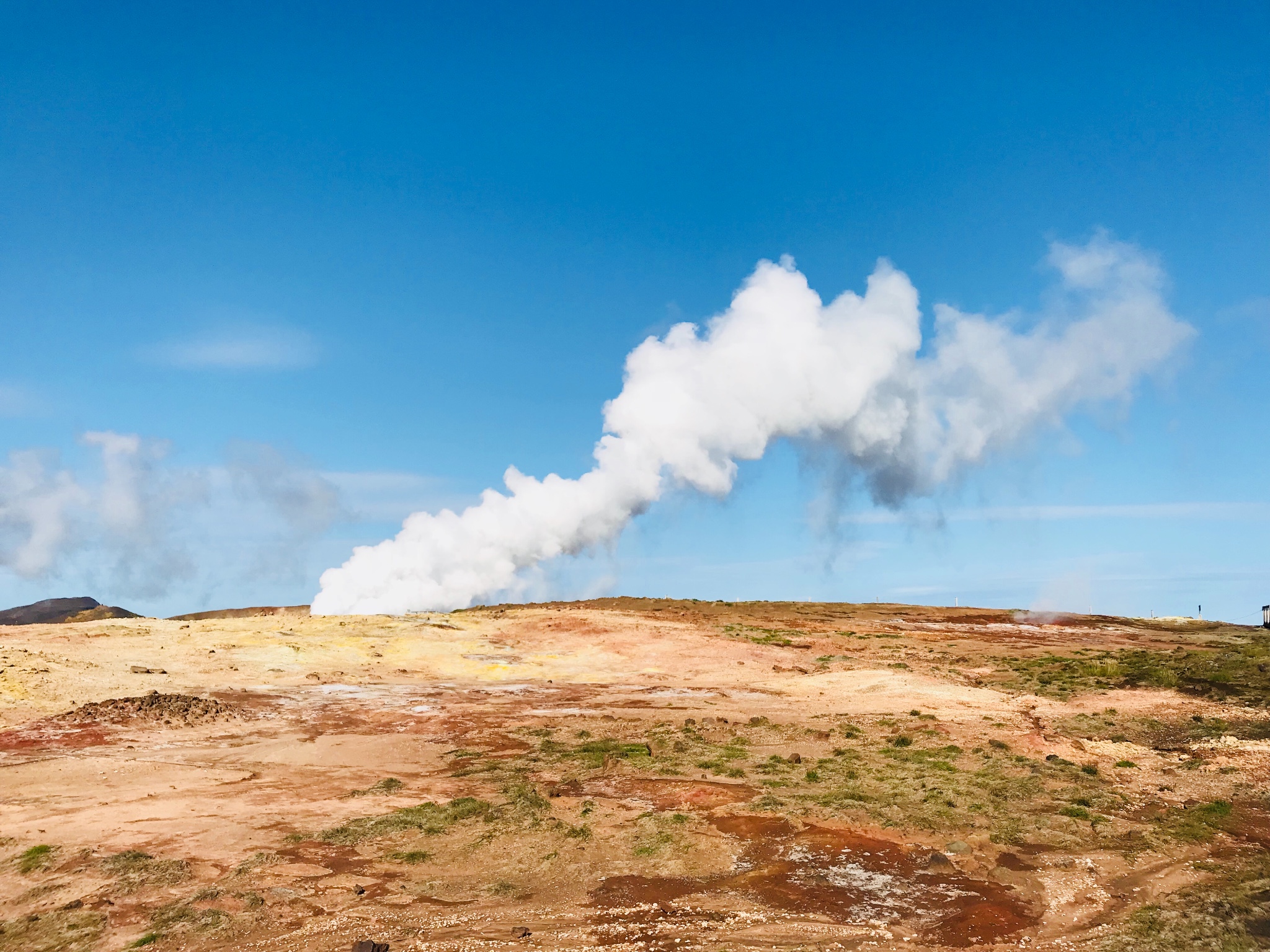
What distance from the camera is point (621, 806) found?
61.0 ft

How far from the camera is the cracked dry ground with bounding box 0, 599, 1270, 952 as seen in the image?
1283cm

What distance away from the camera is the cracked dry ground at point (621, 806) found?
12828 mm

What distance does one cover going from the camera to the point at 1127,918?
12.8 metres

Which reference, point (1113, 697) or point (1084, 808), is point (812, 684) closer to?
point (1113, 697)

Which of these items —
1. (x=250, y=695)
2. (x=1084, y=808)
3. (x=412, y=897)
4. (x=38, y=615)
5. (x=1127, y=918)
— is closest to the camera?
(x=1127, y=918)

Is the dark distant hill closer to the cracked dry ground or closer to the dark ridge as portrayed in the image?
the dark ridge

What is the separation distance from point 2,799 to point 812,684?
2816 centimetres

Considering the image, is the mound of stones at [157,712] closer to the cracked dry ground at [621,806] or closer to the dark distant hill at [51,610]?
the cracked dry ground at [621,806]

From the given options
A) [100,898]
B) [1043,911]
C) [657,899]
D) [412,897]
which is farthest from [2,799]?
[1043,911]

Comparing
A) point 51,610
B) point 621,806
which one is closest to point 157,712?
point 621,806

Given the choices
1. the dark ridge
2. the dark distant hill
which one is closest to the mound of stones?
the dark ridge

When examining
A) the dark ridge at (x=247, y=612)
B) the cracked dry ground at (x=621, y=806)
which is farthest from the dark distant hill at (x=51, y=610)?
the cracked dry ground at (x=621, y=806)

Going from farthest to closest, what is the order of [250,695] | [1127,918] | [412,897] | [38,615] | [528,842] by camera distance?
[38,615], [250,695], [528,842], [412,897], [1127,918]

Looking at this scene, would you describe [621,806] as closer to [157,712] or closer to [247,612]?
[157,712]
